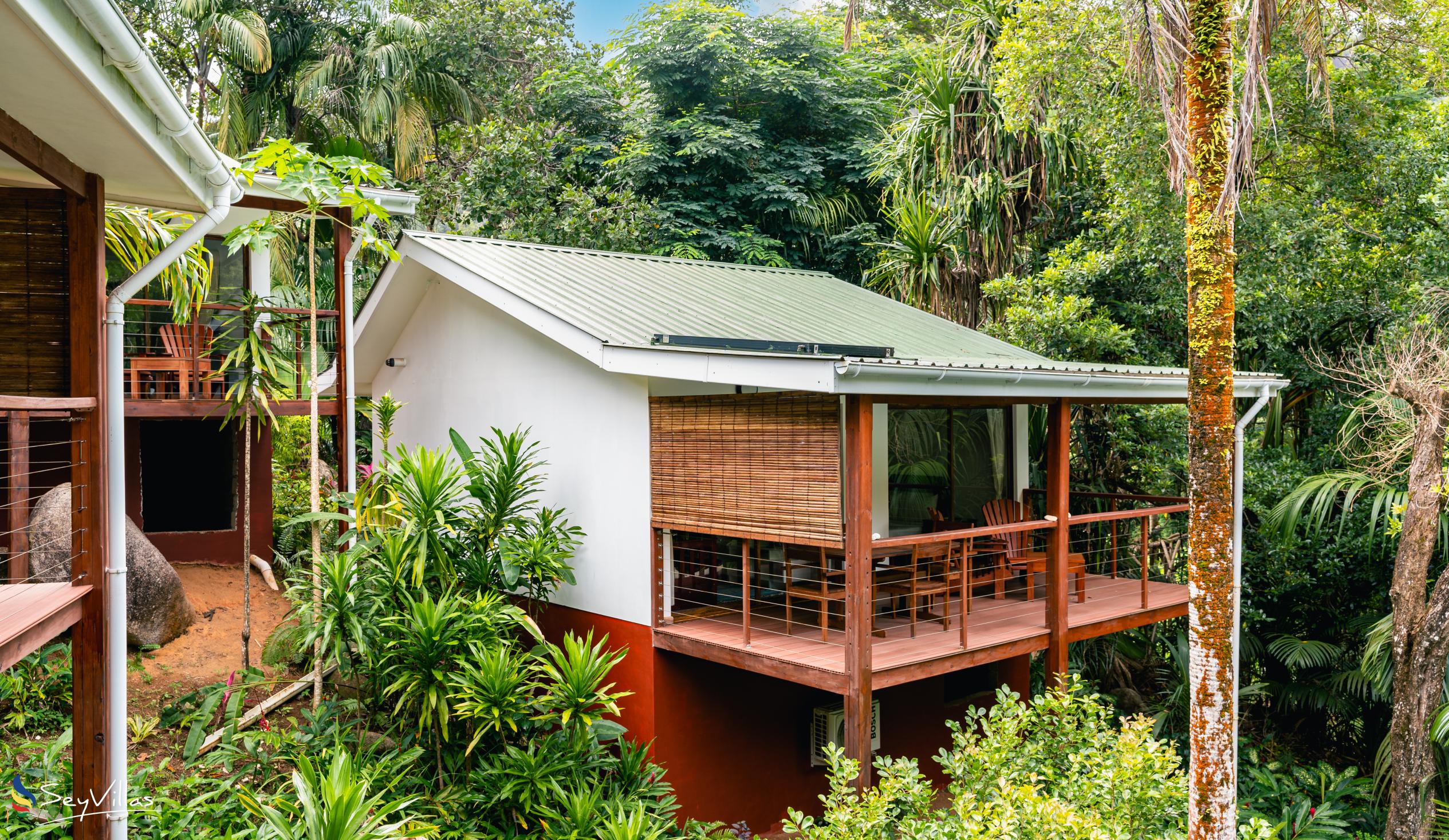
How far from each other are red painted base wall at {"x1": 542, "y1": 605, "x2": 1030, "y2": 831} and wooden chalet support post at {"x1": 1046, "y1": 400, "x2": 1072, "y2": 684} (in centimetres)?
221

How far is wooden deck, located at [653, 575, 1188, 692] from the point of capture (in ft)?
24.0

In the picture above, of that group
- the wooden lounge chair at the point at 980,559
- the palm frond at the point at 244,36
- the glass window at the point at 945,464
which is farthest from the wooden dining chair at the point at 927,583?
the palm frond at the point at 244,36

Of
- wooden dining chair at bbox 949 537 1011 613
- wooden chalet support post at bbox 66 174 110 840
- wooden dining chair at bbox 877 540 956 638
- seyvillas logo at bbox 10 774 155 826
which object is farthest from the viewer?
A: wooden dining chair at bbox 877 540 956 638

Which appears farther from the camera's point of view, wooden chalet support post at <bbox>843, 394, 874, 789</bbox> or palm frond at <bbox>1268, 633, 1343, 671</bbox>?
palm frond at <bbox>1268, 633, 1343, 671</bbox>

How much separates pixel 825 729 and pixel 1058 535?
279 centimetres

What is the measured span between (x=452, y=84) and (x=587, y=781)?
669 inches

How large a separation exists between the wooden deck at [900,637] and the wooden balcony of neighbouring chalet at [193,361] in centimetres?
404

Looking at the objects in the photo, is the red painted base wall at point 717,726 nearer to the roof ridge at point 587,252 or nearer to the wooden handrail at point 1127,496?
the wooden handrail at point 1127,496

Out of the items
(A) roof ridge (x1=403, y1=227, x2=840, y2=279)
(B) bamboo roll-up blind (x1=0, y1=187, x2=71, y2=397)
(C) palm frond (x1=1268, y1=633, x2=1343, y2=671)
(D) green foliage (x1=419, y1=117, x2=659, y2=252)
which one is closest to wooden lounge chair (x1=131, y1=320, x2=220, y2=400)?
(A) roof ridge (x1=403, y1=227, x2=840, y2=279)

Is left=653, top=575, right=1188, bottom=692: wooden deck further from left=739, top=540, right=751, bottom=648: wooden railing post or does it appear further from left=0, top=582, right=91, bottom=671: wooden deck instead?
left=0, top=582, right=91, bottom=671: wooden deck

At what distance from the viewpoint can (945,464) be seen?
36.3 ft

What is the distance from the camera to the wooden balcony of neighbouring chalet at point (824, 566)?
→ 718cm

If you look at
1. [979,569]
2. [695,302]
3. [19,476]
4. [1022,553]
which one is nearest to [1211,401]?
[979,569]

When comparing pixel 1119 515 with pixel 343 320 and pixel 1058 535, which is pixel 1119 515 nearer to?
pixel 1058 535
